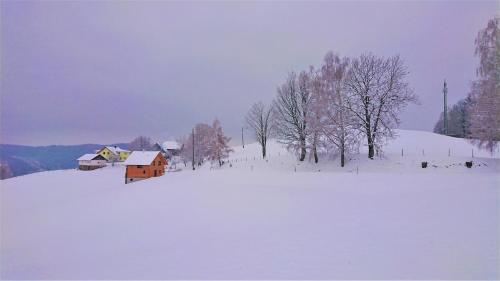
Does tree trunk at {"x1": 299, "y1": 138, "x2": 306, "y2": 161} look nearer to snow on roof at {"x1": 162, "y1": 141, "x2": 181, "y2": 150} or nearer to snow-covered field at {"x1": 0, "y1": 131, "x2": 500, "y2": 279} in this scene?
snow-covered field at {"x1": 0, "y1": 131, "x2": 500, "y2": 279}

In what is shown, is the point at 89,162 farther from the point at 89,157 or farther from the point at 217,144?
the point at 217,144

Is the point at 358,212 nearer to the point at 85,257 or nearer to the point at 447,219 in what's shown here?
the point at 447,219

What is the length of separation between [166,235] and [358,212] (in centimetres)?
835

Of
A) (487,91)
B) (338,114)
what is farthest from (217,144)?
(487,91)

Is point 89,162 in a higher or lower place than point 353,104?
lower

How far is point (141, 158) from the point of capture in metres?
44.2

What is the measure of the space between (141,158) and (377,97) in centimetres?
3733

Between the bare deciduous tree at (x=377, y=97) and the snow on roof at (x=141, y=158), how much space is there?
108ft

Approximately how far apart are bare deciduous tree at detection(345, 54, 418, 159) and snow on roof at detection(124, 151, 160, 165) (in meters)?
32.8

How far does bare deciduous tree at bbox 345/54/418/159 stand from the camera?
29.8 meters

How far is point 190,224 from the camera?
11430mm

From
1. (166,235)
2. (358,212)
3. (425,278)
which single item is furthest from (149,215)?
(425,278)

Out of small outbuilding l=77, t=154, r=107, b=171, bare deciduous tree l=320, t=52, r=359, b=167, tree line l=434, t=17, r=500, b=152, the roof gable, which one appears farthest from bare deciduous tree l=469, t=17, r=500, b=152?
the roof gable

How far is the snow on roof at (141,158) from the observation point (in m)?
43.2
